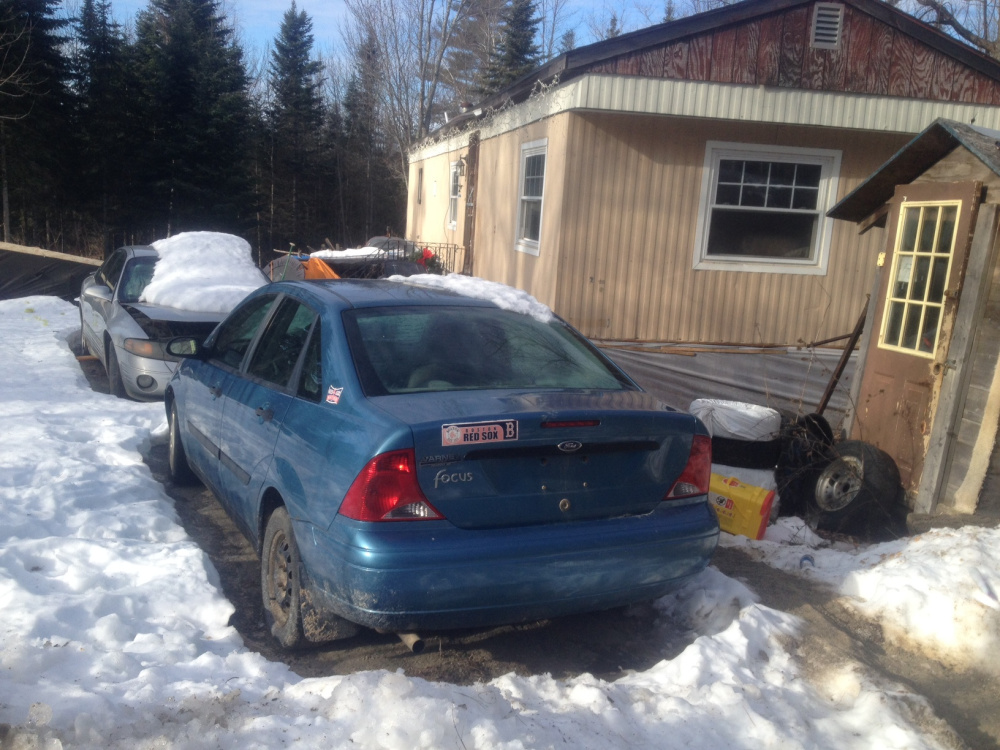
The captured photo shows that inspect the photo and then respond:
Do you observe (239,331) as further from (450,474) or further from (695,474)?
(695,474)

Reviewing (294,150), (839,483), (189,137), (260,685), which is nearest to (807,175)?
(839,483)

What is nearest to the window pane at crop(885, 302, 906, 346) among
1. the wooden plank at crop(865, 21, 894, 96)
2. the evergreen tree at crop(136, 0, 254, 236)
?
the wooden plank at crop(865, 21, 894, 96)

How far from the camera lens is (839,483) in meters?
5.89

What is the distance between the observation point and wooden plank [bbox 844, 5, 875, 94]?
9.07 metres

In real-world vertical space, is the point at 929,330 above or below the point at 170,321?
above

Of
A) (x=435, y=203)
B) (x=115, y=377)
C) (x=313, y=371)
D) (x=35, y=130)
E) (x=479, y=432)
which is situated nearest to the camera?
(x=479, y=432)

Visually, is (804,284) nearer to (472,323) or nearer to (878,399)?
(878,399)

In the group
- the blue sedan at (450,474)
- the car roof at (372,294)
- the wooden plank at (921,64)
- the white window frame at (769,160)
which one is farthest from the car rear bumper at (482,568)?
the wooden plank at (921,64)

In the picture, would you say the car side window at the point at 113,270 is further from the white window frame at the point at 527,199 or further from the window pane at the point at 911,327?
the window pane at the point at 911,327

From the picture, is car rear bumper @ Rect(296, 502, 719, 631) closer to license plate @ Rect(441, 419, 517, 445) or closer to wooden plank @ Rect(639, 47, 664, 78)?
license plate @ Rect(441, 419, 517, 445)

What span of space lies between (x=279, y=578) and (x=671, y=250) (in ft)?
22.1

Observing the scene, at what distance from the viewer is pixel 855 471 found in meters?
5.75

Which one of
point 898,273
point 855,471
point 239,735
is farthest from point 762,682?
point 898,273

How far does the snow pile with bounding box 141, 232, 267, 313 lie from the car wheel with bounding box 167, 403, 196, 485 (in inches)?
106
